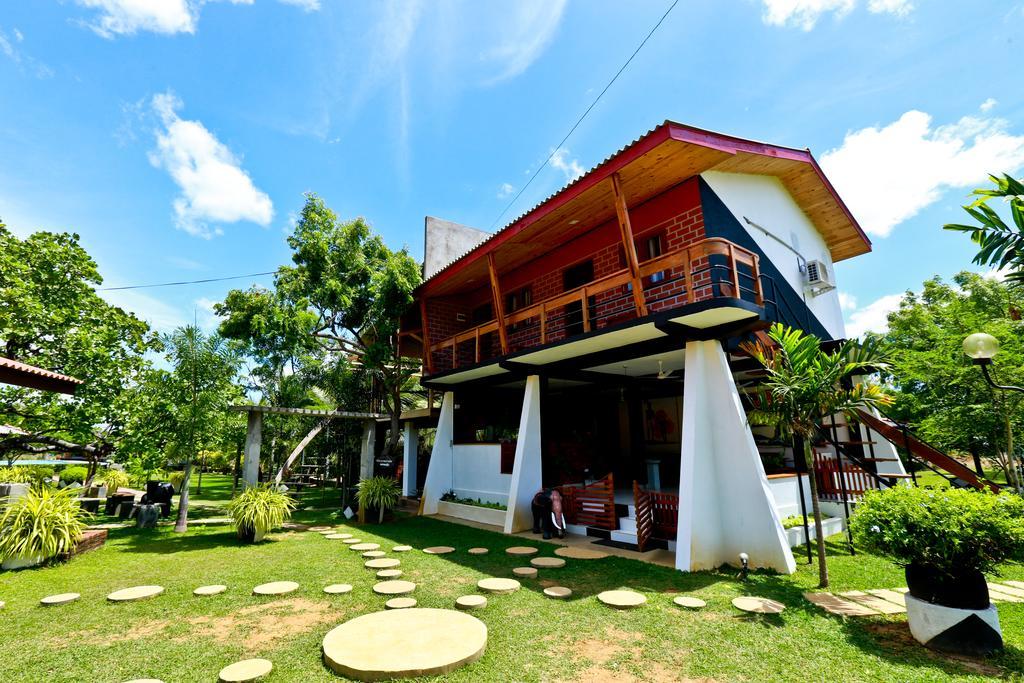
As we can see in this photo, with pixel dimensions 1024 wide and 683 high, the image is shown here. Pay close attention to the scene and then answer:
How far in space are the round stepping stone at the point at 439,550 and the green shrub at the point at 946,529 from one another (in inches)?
248

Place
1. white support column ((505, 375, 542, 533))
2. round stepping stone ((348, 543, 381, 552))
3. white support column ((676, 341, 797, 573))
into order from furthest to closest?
white support column ((505, 375, 542, 533)) → round stepping stone ((348, 543, 381, 552)) → white support column ((676, 341, 797, 573))

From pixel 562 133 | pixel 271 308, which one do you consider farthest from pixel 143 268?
pixel 562 133

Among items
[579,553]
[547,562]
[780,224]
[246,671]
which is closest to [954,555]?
[547,562]

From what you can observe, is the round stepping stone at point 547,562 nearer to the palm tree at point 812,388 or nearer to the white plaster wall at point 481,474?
the palm tree at point 812,388

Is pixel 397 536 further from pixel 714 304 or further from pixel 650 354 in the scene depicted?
pixel 714 304

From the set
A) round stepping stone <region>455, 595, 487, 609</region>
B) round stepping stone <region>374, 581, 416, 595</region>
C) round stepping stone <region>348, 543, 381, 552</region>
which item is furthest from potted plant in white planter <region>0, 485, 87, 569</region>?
round stepping stone <region>455, 595, 487, 609</region>

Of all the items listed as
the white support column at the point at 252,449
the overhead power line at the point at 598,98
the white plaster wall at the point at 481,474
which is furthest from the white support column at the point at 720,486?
the white support column at the point at 252,449

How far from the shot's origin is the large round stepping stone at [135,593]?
523cm

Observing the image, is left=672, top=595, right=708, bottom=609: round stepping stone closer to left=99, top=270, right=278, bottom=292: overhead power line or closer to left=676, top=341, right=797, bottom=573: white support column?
left=676, top=341, right=797, bottom=573: white support column

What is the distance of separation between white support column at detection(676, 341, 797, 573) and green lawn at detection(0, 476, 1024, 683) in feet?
1.51

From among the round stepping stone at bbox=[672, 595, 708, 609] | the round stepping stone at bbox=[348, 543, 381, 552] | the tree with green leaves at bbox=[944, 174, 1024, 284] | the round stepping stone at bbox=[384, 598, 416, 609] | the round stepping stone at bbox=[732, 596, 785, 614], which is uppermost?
the tree with green leaves at bbox=[944, 174, 1024, 284]

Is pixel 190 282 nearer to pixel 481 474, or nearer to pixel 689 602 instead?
pixel 481 474

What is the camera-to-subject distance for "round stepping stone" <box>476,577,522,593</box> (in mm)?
5562

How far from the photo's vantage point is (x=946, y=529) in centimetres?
381
